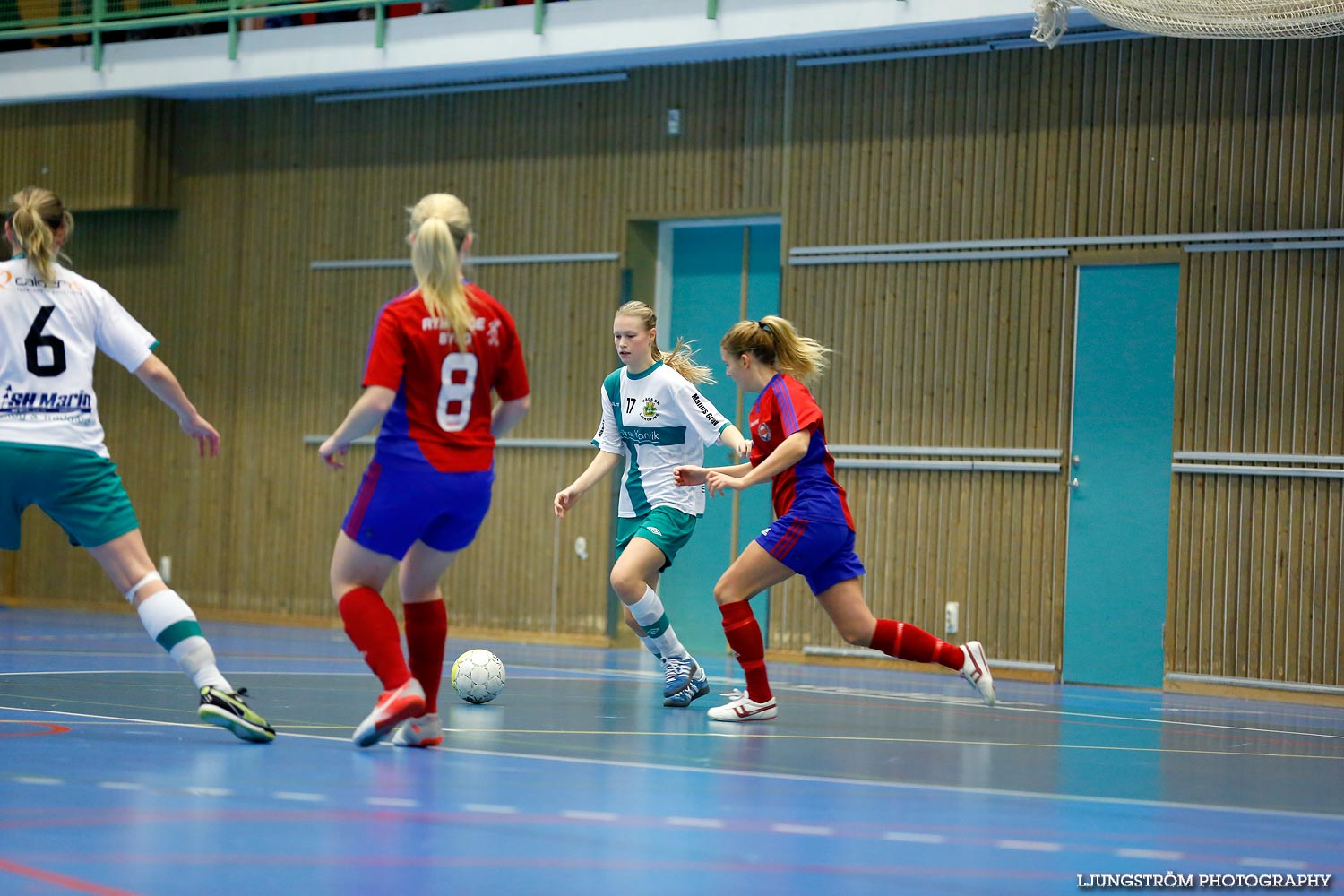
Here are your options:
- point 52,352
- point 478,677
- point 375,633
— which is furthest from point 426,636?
point 478,677

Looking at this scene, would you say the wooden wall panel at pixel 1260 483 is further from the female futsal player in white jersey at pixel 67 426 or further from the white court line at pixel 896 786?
the female futsal player in white jersey at pixel 67 426

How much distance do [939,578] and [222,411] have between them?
25.2ft

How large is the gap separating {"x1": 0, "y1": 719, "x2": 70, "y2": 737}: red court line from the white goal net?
7465mm

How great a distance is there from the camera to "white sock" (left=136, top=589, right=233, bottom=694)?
17.8 ft

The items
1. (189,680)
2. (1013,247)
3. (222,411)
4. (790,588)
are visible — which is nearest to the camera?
(189,680)

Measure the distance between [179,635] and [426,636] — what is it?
0.90 meters

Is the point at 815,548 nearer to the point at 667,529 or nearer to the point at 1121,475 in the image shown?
the point at 667,529

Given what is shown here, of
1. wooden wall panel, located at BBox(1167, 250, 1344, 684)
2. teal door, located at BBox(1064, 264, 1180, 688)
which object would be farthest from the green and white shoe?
wooden wall panel, located at BBox(1167, 250, 1344, 684)

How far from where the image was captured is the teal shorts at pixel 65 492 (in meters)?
5.25

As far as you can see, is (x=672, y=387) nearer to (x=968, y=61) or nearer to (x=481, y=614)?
(x=968, y=61)

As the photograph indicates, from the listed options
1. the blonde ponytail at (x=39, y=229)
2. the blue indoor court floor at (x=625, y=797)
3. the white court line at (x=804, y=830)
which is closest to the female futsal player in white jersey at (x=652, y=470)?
the blue indoor court floor at (x=625, y=797)

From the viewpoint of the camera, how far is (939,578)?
12094 millimetres

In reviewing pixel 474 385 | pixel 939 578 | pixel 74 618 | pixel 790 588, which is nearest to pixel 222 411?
pixel 74 618

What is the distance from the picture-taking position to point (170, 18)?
1444cm
